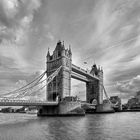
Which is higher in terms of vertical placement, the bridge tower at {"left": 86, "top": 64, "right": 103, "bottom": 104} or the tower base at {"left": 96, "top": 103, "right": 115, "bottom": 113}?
the bridge tower at {"left": 86, "top": 64, "right": 103, "bottom": 104}

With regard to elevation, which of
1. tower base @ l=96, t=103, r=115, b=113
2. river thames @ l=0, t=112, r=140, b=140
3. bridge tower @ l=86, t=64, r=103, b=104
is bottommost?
tower base @ l=96, t=103, r=115, b=113

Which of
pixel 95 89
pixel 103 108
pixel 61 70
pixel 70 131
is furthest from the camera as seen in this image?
pixel 95 89

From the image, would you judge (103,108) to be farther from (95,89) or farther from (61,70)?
(61,70)

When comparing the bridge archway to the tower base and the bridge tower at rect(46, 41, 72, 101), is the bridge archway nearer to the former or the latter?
the bridge tower at rect(46, 41, 72, 101)

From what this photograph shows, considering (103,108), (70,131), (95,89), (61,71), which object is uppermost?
(61,71)

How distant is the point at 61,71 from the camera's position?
68.2 meters

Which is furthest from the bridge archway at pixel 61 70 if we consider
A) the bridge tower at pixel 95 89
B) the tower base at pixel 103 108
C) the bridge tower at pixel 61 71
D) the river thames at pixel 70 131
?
the river thames at pixel 70 131

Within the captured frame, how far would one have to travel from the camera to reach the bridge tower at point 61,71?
67750mm

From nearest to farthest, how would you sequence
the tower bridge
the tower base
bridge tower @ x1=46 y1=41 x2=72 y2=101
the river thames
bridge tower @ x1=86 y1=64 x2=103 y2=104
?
the river thames < the tower bridge < bridge tower @ x1=46 y1=41 x2=72 y2=101 < the tower base < bridge tower @ x1=86 y1=64 x2=103 y2=104

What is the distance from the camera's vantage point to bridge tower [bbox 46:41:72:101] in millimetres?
67750

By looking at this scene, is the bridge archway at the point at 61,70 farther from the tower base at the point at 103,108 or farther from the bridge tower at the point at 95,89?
the bridge tower at the point at 95,89

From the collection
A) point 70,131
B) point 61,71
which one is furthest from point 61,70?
point 70,131

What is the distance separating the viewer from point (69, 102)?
55625 mm

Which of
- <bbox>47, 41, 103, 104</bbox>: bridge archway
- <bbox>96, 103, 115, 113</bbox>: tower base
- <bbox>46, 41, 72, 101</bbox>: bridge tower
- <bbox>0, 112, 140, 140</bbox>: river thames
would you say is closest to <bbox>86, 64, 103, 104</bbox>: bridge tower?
<bbox>96, 103, 115, 113</bbox>: tower base
